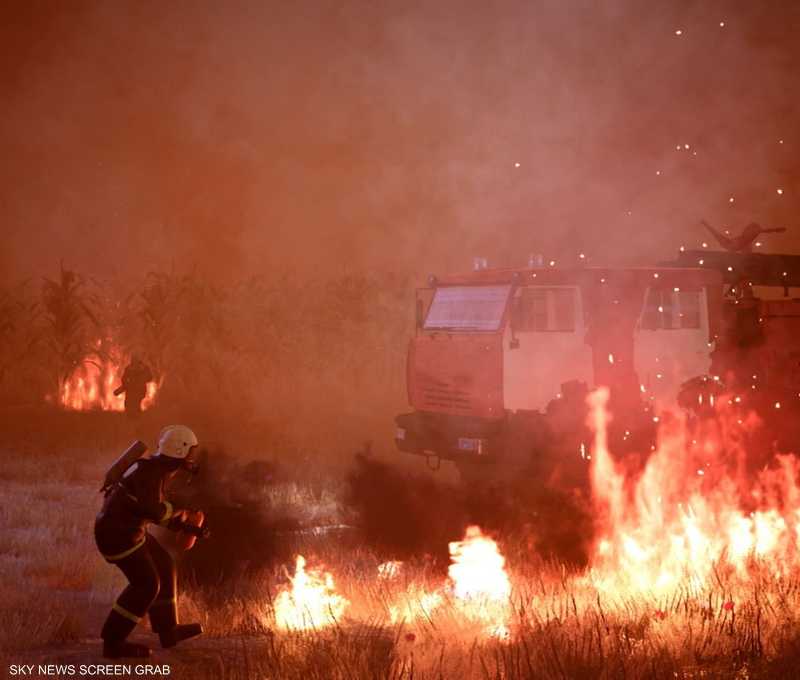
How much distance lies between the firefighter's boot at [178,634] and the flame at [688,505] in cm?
367

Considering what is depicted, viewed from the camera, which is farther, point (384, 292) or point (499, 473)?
point (384, 292)

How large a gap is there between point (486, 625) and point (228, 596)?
7.51 feet

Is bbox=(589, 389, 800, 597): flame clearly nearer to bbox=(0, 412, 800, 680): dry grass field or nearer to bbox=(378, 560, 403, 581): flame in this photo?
bbox=(0, 412, 800, 680): dry grass field

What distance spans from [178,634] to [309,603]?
4.51 ft

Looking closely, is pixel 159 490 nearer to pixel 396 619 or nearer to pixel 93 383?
pixel 396 619

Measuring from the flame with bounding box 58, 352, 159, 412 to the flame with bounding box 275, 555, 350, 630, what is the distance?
46.0 feet

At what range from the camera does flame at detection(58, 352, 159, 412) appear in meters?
21.1

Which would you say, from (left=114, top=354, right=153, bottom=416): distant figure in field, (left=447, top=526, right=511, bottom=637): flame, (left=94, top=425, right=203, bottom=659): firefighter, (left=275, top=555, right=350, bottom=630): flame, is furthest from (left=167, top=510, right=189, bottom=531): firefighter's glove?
(left=114, top=354, right=153, bottom=416): distant figure in field

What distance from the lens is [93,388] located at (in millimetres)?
21391

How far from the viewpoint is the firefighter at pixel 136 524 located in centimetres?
546

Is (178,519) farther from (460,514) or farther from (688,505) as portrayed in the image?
(688,505)

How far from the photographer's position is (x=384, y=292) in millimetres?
28203

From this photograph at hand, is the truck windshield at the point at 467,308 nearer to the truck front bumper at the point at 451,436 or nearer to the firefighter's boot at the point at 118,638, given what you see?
the truck front bumper at the point at 451,436

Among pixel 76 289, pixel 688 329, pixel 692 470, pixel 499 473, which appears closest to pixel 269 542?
pixel 499 473
